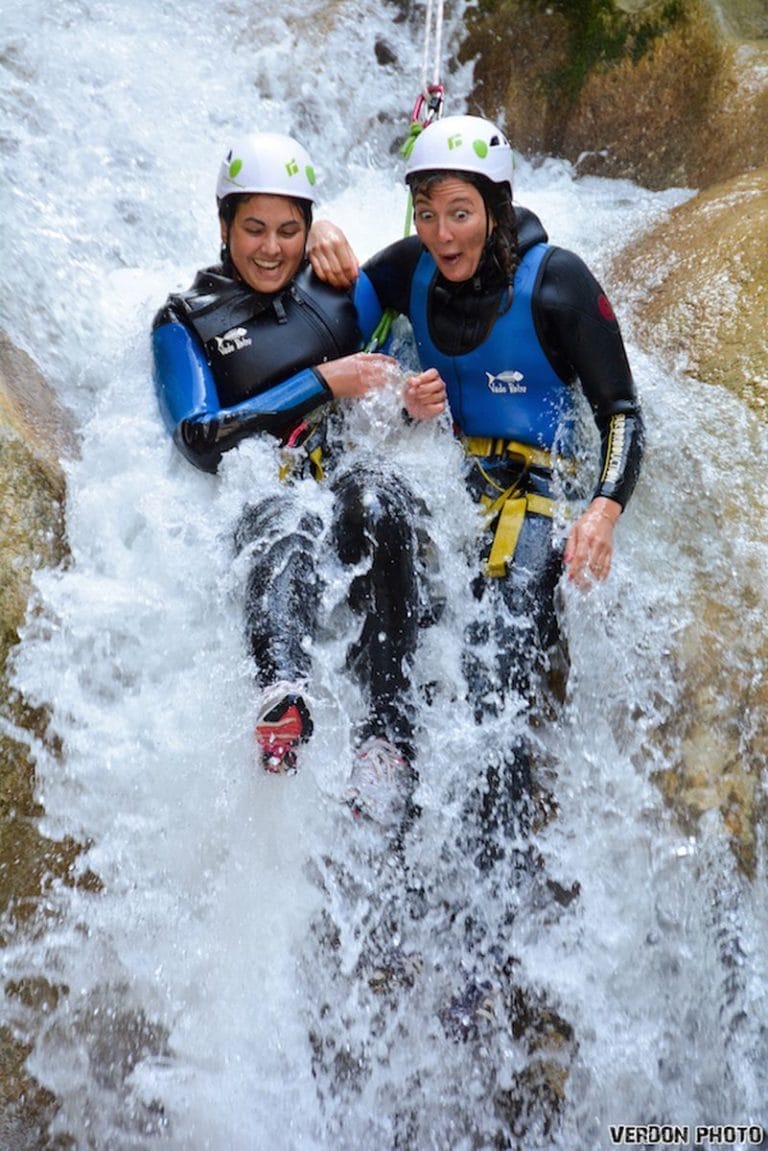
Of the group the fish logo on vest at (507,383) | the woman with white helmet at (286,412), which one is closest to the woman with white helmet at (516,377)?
the fish logo on vest at (507,383)

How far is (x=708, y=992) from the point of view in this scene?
2.93 meters

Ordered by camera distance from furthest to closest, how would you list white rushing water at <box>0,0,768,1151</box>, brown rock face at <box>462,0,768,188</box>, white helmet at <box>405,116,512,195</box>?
1. brown rock face at <box>462,0,768,188</box>
2. white helmet at <box>405,116,512,195</box>
3. white rushing water at <box>0,0,768,1151</box>

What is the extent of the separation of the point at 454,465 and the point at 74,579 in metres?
1.24

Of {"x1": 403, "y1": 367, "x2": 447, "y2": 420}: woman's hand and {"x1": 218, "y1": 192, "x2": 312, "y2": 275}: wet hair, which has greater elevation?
{"x1": 218, "y1": 192, "x2": 312, "y2": 275}: wet hair

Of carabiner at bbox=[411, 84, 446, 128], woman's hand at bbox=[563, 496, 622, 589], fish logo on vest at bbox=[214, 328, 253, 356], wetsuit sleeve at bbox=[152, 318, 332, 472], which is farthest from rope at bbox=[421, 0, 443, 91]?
woman's hand at bbox=[563, 496, 622, 589]

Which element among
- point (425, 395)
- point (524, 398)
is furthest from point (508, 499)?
point (425, 395)

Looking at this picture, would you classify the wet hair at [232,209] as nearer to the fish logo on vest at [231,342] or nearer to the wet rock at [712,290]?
the fish logo on vest at [231,342]

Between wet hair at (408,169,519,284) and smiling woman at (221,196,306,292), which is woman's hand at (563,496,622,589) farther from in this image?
smiling woman at (221,196,306,292)

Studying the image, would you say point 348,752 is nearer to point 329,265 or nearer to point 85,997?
point 85,997

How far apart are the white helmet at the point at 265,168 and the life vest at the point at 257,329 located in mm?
309

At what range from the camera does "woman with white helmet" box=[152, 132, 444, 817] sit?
300cm

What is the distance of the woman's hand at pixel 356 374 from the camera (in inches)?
131

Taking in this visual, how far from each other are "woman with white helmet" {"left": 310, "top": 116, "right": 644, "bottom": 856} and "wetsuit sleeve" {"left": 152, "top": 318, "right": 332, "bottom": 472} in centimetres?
49

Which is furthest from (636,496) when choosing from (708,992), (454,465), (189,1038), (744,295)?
(189,1038)
